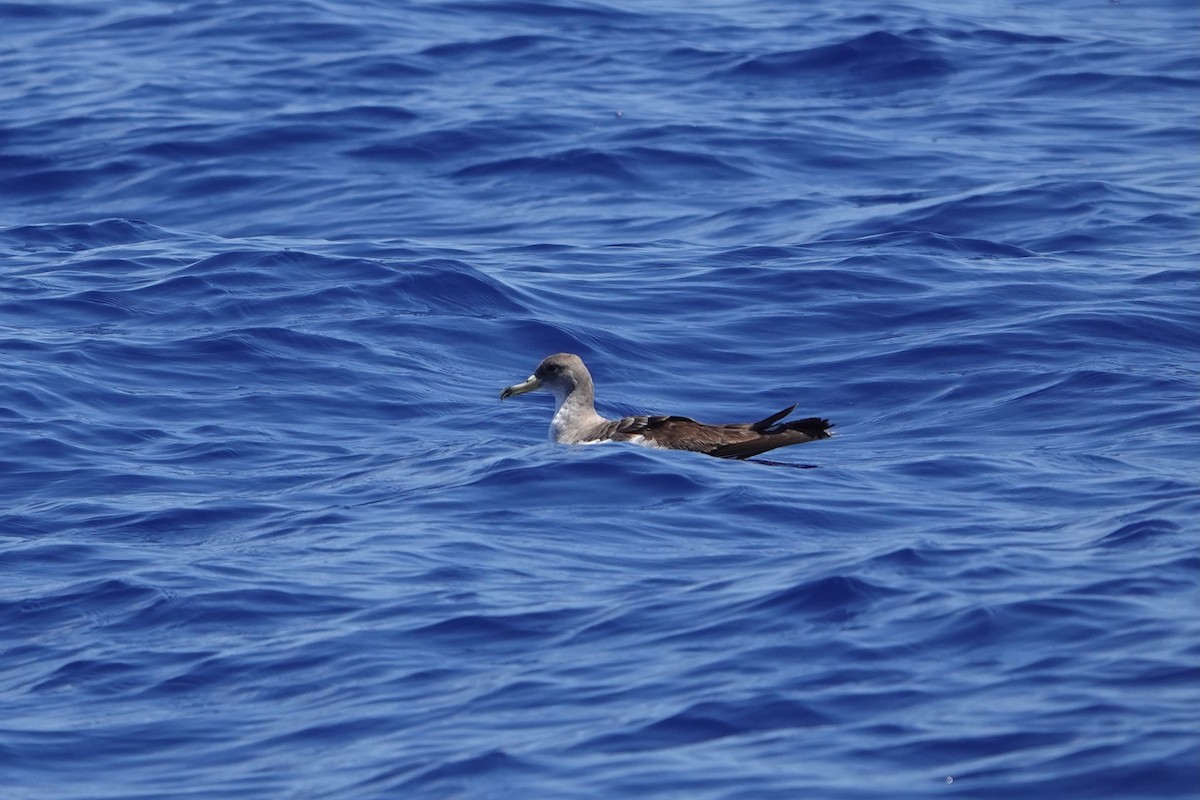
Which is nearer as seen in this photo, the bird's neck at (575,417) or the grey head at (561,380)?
the bird's neck at (575,417)

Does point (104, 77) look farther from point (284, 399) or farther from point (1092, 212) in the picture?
point (1092, 212)

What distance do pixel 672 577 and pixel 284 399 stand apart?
15.2 feet

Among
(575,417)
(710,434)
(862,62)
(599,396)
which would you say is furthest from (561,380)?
(862,62)

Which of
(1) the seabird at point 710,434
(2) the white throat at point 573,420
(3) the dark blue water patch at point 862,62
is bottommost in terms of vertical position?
(2) the white throat at point 573,420

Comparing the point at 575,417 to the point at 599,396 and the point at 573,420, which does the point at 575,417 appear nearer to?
the point at 573,420

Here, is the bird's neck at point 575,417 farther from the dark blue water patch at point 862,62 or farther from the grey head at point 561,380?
the dark blue water patch at point 862,62

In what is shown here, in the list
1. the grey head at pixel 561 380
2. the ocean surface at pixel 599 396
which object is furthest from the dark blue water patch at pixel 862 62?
the grey head at pixel 561 380

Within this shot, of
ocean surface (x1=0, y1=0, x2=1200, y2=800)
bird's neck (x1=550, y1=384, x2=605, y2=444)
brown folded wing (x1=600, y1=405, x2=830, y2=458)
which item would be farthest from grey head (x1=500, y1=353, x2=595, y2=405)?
brown folded wing (x1=600, y1=405, x2=830, y2=458)

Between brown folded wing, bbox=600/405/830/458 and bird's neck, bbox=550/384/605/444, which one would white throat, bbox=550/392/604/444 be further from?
brown folded wing, bbox=600/405/830/458

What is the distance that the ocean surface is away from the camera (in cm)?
711

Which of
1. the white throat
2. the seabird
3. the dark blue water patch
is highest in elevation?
the dark blue water patch

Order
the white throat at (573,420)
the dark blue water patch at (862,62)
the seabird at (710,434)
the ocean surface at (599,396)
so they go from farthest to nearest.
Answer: the dark blue water patch at (862,62) < the white throat at (573,420) < the seabird at (710,434) < the ocean surface at (599,396)

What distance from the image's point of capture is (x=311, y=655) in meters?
8.01

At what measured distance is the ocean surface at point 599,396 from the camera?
23.3 feet
